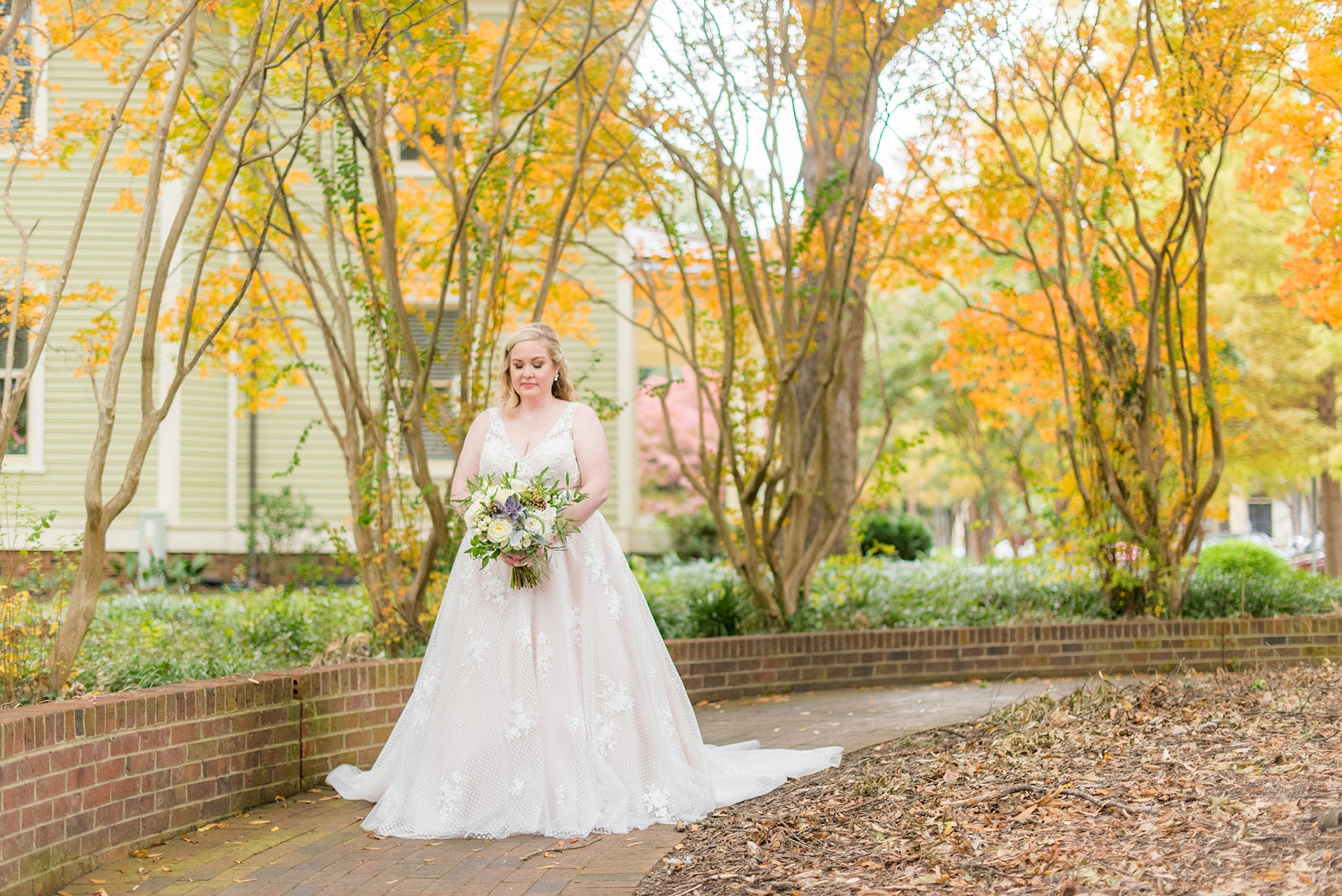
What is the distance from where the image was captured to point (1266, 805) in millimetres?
4137

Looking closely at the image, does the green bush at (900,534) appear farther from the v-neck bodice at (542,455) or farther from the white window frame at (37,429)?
the v-neck bodice at (542,455)

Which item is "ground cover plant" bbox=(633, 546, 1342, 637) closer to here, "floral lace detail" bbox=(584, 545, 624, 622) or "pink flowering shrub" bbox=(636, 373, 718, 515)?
"floral lace detail" bbox=(584, 545, 624, 622)

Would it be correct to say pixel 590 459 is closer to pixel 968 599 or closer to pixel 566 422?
pixel 566 422

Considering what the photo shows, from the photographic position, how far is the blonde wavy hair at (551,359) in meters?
5.61

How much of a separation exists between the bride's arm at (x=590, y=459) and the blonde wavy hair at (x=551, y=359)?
16cm

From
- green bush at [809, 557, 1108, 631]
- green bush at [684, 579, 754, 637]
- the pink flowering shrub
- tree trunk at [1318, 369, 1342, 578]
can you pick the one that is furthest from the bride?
the pink flowering shrub

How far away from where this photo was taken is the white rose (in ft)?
17.1

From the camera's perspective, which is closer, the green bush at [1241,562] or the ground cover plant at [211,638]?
the ground cover plant at [211,638]

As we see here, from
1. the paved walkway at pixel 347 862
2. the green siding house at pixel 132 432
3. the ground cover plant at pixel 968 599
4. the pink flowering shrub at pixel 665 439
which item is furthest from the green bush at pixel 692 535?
the paved walkway at pixel 347 862

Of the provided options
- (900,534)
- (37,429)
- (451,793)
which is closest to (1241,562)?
(900,534)

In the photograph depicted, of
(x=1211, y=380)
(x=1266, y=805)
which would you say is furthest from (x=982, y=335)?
(x=1266, y=805)

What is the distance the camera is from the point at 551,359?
570 centimetres

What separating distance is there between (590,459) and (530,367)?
48 centimetres

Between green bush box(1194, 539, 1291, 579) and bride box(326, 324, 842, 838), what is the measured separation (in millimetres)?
7361
